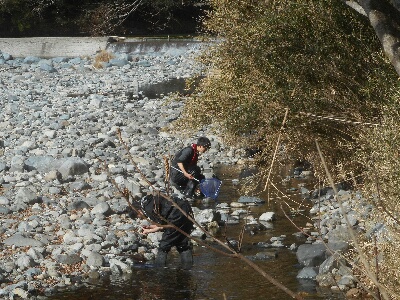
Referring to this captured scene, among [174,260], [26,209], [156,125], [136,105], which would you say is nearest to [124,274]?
[174,260]

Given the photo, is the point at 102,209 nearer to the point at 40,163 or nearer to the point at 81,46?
the point at 40,163

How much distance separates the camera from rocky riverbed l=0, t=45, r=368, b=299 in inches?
352

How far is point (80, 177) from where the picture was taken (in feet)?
43.6

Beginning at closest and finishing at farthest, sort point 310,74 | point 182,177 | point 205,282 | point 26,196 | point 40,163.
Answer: point 205,282 → point 310,74 → point 26,196 → point 182,177 → point 40,163

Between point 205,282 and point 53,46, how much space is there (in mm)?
25329

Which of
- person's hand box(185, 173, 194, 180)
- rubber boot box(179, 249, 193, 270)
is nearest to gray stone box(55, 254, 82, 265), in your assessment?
rubber boot box(179, 249, 193, 270)

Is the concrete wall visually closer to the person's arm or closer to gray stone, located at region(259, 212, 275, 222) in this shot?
the person's arm

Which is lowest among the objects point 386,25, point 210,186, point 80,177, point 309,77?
point 80,177

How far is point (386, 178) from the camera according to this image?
6.89m

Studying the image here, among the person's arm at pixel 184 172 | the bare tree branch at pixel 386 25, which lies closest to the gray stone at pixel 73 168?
the person's arm at pixel 184 172

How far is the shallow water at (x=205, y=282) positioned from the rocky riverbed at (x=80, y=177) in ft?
0.67

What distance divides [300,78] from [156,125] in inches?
344

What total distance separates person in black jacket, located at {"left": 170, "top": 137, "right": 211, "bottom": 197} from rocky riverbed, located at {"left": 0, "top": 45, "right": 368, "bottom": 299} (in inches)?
21.3

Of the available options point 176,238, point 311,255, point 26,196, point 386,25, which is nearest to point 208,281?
point 176,238
